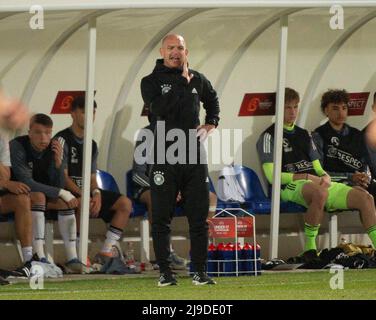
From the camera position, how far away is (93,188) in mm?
13438

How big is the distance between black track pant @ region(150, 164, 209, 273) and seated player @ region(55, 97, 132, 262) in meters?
2.45

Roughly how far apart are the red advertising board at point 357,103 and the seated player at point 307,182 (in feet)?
2.33

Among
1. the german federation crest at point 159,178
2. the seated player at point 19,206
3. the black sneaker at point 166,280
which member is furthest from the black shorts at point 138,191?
the german federation crest at point 159,178

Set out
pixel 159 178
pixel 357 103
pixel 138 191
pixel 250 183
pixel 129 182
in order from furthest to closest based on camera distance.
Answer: pixel 357 103 → pixel 250 183 → pixel 129 182 → pixel 138 191 → pixel 159 178

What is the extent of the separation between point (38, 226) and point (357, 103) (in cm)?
372

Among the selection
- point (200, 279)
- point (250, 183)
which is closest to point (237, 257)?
point (200, 279)

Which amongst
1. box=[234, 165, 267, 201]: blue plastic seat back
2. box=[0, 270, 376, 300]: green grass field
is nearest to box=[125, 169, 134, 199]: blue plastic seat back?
box=[234, 165, 267, 201]: blue plastic seat back

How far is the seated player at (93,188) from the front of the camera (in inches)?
523

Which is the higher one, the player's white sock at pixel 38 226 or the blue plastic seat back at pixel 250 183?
the blue plastic seat back at pixel 250 183

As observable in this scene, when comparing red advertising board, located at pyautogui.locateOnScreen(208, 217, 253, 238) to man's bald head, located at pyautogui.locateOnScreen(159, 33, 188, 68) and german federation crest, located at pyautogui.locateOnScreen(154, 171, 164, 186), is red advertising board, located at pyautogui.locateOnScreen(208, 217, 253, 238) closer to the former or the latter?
german federation crest, located at pyautogui.locateOnScreen(154, 171, 164, 186)

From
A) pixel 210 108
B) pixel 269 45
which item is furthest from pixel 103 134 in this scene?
pixel 210 108

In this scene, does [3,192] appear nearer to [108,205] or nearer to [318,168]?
[108,205]

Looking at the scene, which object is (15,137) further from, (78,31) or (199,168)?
(199,168)

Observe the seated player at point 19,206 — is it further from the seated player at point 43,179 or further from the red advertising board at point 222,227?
the red advertising board at point 222,227
